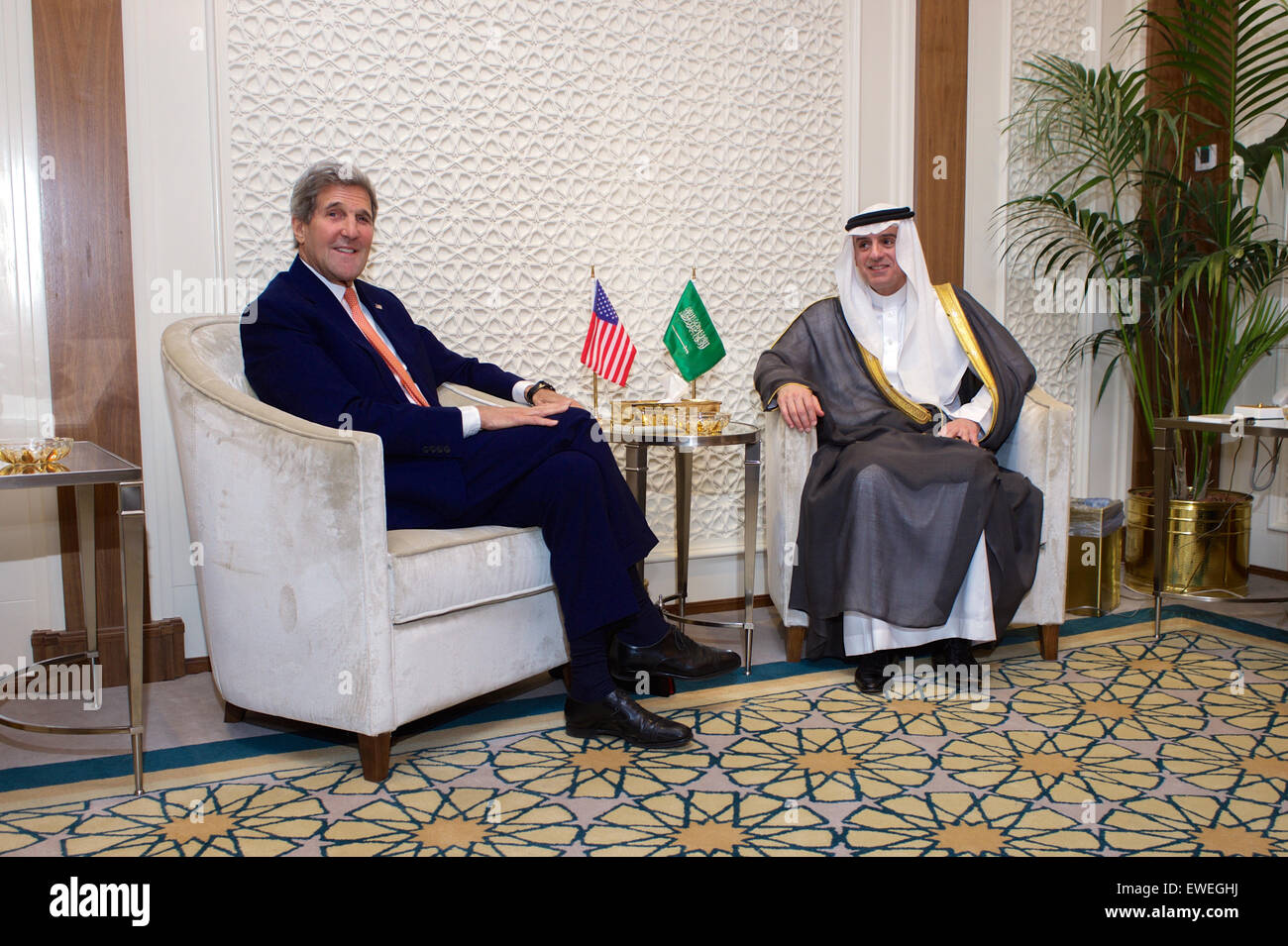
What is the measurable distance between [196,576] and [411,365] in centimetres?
94

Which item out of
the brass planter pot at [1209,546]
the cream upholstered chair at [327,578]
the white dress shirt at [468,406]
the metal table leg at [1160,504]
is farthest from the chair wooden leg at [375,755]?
the brass planter pot at [1209,546]

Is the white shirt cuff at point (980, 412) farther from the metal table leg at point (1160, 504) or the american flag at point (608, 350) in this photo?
the american flag at point (608, 350)

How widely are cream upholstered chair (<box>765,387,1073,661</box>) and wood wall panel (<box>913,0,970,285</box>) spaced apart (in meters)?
1.16

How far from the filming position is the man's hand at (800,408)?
10.4 ft

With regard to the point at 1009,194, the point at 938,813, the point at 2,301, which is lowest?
the point at 938,813

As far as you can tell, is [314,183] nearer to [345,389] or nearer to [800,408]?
[345,389]

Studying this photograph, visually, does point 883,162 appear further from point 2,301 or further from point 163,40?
point 2,301

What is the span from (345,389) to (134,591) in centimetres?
68

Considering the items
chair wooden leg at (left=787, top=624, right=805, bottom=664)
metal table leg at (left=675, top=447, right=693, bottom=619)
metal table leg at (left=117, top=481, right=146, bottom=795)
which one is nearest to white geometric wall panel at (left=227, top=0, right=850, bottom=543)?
metal table leg at (left=675, top=447, right=693, bottom=619)

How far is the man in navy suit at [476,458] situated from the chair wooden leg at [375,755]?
0.49 metres

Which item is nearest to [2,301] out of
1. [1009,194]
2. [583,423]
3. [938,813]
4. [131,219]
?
[131,219]

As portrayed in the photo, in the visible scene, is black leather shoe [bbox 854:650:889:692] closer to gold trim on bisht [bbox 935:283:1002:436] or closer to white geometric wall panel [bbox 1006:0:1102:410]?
gold trim on bisht [bbox 935:283:1002:436]

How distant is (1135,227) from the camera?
4277 mm

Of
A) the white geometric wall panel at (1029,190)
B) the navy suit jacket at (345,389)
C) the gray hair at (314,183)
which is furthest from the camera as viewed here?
the white geometric wall panel at (1029,190)
